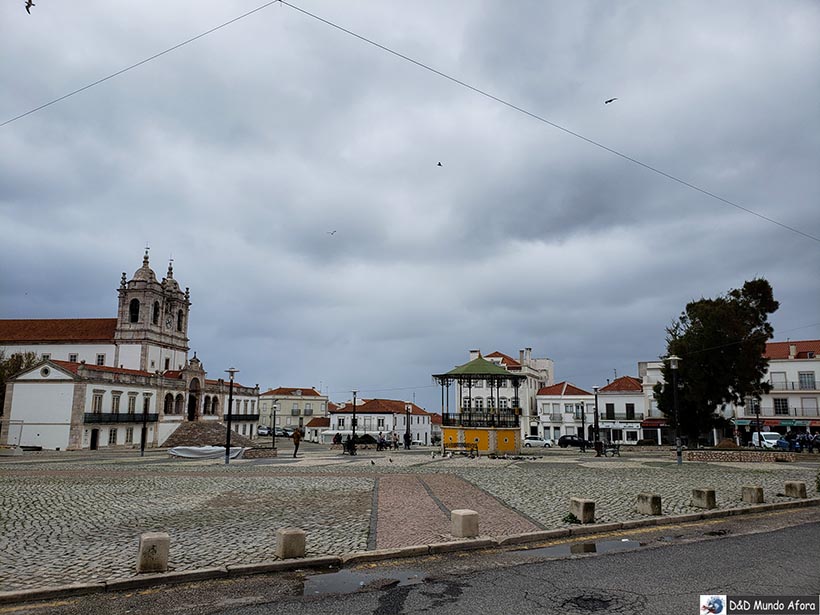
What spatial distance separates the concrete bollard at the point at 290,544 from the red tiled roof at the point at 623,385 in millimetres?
67763

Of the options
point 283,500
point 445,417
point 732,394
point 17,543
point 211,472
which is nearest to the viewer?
point 17,543

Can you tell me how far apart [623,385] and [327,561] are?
226ft

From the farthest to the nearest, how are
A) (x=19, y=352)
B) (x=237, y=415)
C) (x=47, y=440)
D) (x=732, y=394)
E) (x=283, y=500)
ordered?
(x=237, y=415) < (x=19, y=352) < (x=47, y=440) < (x=732, y=394) < (x=283, y=500)

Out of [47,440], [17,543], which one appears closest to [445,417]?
[17,543]

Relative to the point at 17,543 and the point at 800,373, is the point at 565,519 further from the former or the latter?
the point at 800,373

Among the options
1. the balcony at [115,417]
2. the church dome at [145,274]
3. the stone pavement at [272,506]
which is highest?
the church dome at [145,274]

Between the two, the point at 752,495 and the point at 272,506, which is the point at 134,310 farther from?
the point at 752,495

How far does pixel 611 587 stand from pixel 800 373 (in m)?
62.0

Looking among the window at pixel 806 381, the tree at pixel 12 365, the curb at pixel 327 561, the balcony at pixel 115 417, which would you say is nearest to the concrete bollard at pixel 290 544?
the curb at pixel 327 561

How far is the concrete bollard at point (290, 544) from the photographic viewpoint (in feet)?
27.8

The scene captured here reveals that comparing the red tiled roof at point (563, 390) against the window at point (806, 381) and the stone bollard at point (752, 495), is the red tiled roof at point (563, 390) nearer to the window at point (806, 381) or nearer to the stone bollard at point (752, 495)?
the window at point (806, 381)

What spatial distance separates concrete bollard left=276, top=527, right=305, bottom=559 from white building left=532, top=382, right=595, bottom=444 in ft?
221

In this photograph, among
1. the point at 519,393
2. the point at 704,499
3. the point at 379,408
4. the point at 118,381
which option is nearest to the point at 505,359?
the point at 519,393

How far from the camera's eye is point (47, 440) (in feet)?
172
